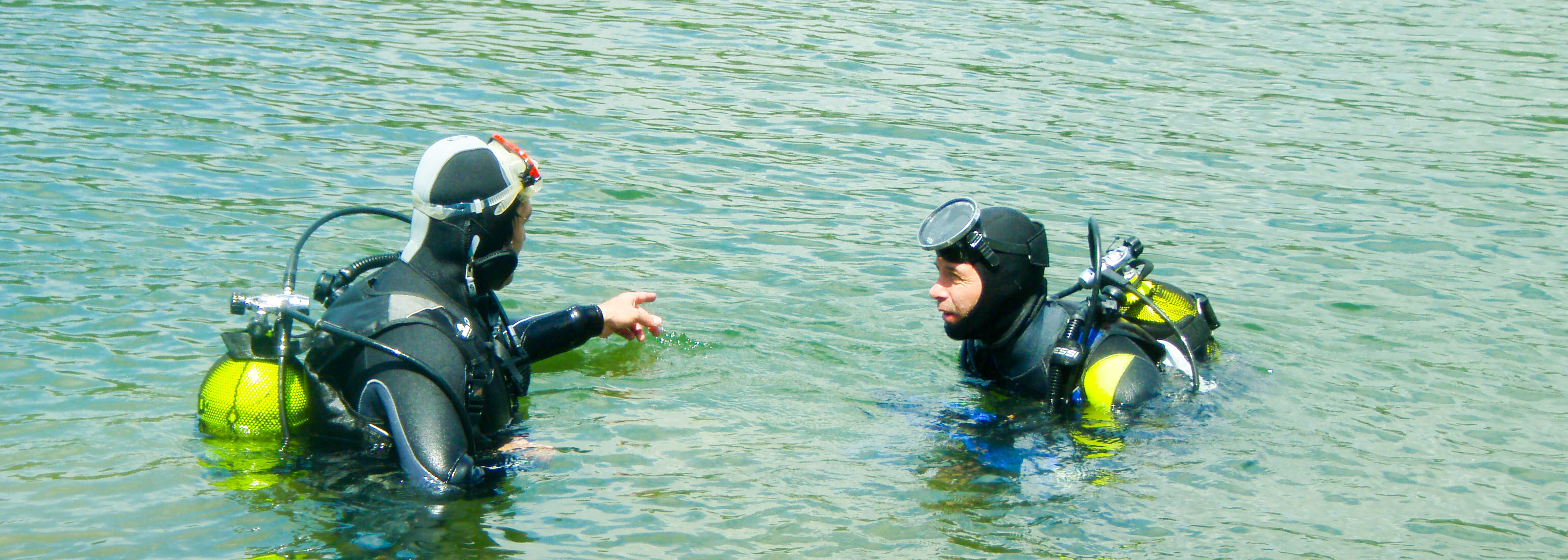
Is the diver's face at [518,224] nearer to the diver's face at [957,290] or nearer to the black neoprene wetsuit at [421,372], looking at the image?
the black neoprene wetsuit at [421,372]

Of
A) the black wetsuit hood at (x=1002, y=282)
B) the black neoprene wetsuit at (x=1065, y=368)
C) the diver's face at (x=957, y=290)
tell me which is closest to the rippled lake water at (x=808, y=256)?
the black neoprene wetsuit at (x=1065, y=368)

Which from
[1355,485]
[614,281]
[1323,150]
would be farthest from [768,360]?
[1323,150]

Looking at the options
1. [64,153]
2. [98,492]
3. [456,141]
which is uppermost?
[456,141]

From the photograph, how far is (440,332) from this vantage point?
4.33m

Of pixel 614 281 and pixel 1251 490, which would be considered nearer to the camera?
pixel 1251 490

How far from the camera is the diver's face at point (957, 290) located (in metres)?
5.35

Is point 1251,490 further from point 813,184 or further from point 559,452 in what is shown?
point 813,184

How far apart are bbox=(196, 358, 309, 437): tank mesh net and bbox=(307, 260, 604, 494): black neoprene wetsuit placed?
109 millimetres

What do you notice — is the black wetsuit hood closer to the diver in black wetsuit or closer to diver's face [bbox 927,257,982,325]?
diver's face [bbox 927,257,982,325]

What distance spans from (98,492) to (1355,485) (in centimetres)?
478

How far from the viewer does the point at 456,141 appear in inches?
182

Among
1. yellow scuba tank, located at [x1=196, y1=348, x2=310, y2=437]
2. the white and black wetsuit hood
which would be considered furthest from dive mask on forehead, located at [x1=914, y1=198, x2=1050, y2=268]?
yellow scuba tank, located at [x1=196, y1=348, x2=310, y2=437]

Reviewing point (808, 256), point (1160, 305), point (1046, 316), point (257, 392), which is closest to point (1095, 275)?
point (1046, 316)

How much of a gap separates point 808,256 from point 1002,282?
10.3 feet
